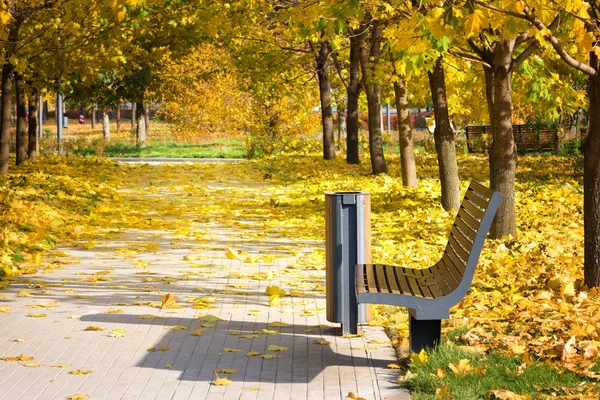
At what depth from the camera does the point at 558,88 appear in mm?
15367

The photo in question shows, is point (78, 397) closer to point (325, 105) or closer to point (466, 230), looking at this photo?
point (466, 230)

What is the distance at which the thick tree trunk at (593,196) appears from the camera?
8367 mm

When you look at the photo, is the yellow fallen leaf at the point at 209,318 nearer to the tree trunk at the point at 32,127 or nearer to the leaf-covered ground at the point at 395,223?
the leaf-covered ground at the point at 395,223

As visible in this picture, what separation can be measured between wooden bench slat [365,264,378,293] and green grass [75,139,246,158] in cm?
3140

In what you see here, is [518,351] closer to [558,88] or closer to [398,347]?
[398,347]

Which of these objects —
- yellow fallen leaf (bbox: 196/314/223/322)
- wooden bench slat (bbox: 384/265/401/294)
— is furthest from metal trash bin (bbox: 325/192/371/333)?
yellow fallen leaf (bbox: 196/314/223/322)

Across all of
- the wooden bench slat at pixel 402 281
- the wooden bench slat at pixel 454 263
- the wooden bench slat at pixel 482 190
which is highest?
the wooden bench slat at pixel 482 190

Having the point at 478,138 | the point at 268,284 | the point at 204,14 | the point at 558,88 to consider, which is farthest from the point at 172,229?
the point at 478,138

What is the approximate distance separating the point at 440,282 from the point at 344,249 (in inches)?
33.2

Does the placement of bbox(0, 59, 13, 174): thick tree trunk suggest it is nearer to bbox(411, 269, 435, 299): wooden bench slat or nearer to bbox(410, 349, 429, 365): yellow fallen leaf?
bbox(411, 269, 435, 299): wooden bench slat

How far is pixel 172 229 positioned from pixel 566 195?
281 inches

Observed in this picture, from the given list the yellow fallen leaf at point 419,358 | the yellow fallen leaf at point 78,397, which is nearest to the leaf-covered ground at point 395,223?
the yellow fallen leaf at point 419,358

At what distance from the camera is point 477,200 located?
7059 millimetres

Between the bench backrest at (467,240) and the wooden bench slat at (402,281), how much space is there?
0.23 m
